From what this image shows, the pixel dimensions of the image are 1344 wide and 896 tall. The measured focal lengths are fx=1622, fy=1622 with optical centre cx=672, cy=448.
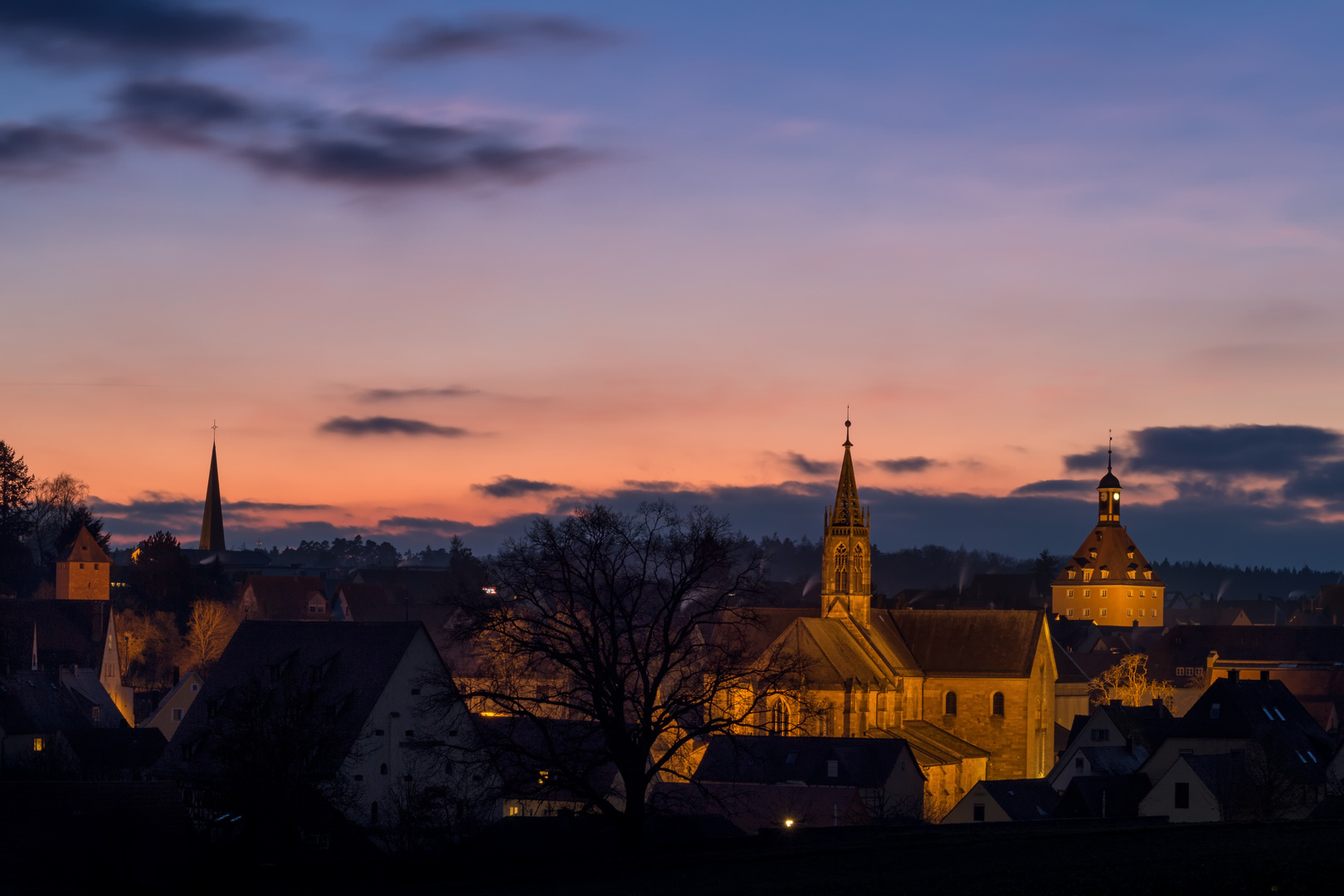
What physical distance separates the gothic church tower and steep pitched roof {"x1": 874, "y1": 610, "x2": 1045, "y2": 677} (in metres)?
5.19

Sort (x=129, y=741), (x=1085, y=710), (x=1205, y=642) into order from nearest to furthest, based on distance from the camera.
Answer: (x=129, y=741)
(x=1085, y=710)
(x=1205, y=642)

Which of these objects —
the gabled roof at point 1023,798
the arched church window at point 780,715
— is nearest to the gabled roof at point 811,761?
the arched church window at point 780,715

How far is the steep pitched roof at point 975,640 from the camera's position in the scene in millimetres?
93312

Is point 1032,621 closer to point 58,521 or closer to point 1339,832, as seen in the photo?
point 1339,832

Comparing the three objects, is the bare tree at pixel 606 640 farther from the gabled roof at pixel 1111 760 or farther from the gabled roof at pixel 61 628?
the gabled roof at pixel 61 628

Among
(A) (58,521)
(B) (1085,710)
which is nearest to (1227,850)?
(B) (1085,710)

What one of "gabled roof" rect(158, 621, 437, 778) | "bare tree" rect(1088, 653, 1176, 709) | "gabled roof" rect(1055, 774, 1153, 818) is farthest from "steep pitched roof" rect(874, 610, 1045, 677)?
"gabled roof" rect(158, 621, 437, 778)

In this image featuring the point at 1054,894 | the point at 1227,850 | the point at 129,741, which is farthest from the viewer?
the point at 129,741

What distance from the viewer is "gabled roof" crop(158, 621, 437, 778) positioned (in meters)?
59.7

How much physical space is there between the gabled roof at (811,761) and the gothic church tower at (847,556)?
17.0 metres

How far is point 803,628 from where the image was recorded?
3430 inches

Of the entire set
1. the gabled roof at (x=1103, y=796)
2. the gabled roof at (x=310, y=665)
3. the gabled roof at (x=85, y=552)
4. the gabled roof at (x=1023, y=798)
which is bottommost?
the gabled roof at (x=1023, y=798)

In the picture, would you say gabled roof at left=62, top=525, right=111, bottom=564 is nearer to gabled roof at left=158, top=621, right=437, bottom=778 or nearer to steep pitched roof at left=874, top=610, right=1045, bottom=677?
steep pitched roof at left=874, top=610, right=1045, bottom=677

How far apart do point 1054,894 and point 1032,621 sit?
69265mm
